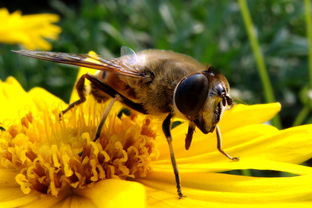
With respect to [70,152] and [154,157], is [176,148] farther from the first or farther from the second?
[70,152]

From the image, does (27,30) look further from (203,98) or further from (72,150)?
(203,98)

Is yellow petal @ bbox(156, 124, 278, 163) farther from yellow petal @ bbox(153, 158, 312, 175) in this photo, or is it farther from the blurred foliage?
the blurred foliage

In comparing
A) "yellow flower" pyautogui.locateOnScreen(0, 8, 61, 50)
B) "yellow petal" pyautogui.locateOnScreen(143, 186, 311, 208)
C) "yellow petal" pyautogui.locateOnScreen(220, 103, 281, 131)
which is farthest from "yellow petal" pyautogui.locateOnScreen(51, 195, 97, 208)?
"yellow flower" pyautogui.locateOnScreen(0, 8, 61, 50)

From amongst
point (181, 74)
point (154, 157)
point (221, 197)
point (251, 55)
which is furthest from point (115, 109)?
point (251, 55)

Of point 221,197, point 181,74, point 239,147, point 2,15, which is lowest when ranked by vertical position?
point 221,197

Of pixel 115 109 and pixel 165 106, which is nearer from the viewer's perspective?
pixel 165 106

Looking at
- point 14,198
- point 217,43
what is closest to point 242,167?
point 14,198
